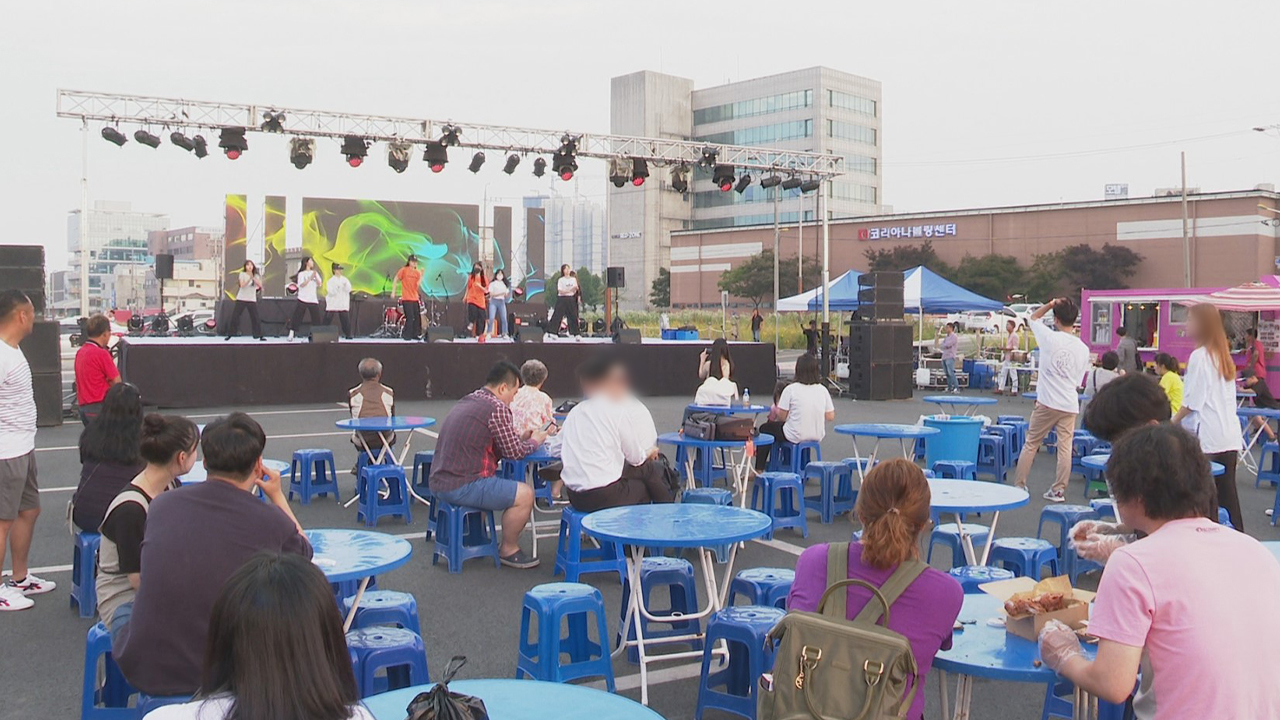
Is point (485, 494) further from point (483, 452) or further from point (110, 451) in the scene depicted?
point (110, 451)

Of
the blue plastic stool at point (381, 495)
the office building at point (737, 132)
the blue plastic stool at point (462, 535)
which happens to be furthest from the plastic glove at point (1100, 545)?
the office building at point (737, 132)

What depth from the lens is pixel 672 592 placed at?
201 inches

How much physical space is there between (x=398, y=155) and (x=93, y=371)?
10517mm

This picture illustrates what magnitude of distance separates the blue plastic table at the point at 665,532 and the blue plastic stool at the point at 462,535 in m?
1.94

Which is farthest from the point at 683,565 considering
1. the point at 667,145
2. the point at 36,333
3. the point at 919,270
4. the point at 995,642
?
the point at 919,270

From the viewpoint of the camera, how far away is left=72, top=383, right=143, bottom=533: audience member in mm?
4812

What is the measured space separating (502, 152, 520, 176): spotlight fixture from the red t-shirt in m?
11.5

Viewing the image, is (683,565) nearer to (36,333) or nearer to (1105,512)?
(1105,512)

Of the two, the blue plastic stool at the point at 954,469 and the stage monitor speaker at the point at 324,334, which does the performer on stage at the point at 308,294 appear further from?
the blue plastic stool at the point at 954,469

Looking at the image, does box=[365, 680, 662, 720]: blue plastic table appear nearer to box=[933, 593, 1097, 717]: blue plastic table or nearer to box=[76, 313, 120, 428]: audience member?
box=[933, 593, 1097, 717]: blue plastic table

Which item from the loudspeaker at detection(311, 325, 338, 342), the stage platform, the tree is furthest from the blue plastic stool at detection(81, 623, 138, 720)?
the tree

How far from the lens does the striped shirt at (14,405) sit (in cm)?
530

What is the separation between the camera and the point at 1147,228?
51.3 metres

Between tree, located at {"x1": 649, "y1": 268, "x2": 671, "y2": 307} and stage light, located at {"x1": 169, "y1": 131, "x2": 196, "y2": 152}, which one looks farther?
tree, located at {"x1": 649, "y1": 268, "x2": 671, "y2": 307}
